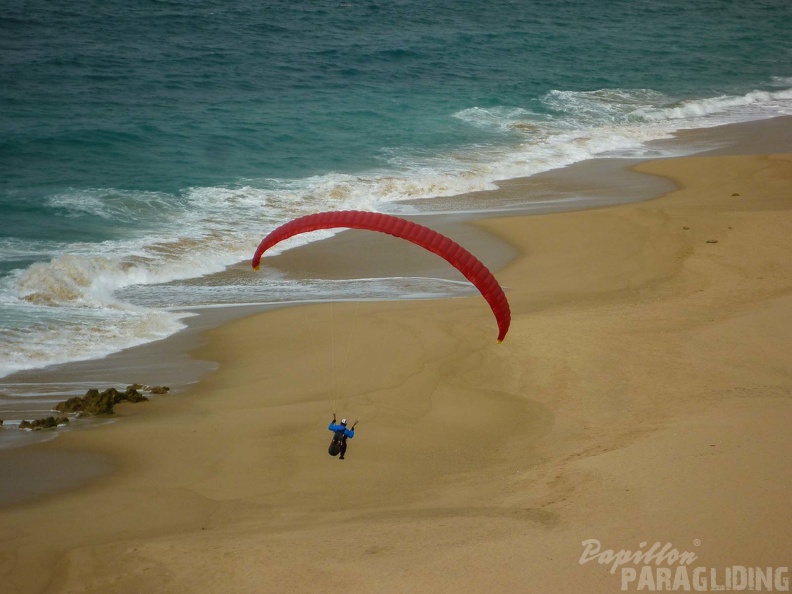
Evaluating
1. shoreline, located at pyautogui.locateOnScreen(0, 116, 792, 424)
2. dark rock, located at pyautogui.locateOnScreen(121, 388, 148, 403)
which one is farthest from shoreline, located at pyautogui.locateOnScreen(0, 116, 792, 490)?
dark rock, located at pyautogui.locateOnScreen(121, 388, 148, 403)

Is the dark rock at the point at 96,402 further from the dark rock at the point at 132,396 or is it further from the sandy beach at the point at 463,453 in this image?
the sandy beach at the point at 463,453

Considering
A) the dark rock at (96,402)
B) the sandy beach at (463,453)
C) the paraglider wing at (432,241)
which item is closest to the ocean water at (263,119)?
Answer: the dark rock at (96,402)

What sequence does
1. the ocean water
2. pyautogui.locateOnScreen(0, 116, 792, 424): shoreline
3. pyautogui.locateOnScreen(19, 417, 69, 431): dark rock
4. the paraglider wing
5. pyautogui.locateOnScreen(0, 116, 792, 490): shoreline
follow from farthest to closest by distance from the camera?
1. the ocean water
2. pyautogui.locateOnScreen(0, 116, 792, 424): shoreline
3. pyautogui.locateOnScreen(0, 116, 792, 490): shoreline
4. pyautogui.locateOnScreen(19, 417, 69, 431): dark rock
5. the paraglider wing

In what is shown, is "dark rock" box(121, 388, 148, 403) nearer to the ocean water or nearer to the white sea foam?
the ocean water

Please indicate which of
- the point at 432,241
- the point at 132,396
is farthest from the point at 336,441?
the point at 132,396

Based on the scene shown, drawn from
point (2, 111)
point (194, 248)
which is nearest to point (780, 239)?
point (194, 248)

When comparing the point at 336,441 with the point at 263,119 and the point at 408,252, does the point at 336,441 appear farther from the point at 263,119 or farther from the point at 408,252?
the point at 263,119

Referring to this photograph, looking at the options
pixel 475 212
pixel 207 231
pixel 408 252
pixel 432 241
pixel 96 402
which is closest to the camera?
pixel 432 241
